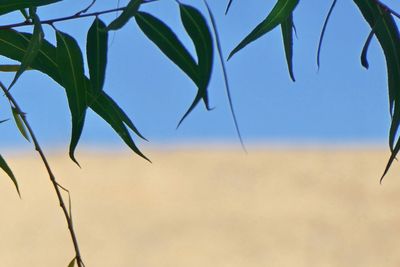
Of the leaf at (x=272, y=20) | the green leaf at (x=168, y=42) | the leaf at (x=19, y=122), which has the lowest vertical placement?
the leaf at (x=19, y=122)

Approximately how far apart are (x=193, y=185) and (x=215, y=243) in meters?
0.95

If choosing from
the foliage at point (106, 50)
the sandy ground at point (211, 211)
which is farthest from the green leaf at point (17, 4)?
the sandy ground at point (211, 211)

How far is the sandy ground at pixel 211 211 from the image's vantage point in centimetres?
483

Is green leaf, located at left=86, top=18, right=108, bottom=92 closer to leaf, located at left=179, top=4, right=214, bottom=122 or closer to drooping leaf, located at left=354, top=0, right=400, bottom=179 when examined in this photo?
leaf, located at left=179, top=4, right=214, bottom=122

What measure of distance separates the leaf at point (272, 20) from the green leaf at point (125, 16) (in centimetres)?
11

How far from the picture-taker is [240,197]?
225 inches

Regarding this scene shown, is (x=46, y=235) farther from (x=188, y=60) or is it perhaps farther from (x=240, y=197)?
(x=188, y=60)

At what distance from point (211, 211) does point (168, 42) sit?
4704 mm

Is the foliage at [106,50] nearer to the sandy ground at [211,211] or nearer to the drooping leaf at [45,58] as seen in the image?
the drooping leaf at [45,58]

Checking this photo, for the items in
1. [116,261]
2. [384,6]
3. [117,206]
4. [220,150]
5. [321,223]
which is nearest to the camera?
[384,6]

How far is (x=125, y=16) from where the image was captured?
58 centimetres

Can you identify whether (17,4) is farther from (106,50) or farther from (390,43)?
(390,43)

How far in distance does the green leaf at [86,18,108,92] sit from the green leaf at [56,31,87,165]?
14mm

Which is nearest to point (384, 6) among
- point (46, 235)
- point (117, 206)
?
point (46, 235)
